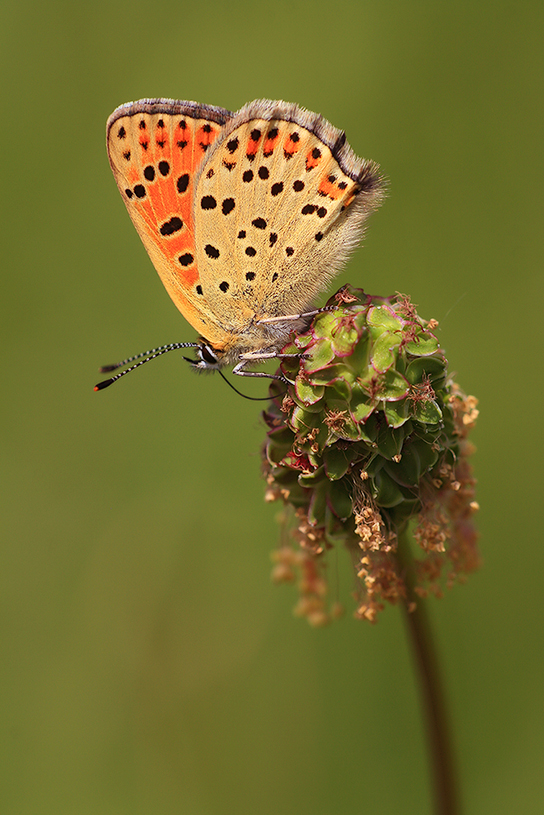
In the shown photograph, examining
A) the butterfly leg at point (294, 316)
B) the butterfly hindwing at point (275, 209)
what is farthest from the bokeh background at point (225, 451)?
the butterfly hindwing at point (275, 209)

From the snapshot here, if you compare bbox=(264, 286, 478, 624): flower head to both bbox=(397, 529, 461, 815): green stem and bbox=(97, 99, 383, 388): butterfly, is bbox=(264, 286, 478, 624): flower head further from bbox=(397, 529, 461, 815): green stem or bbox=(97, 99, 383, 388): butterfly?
bbox=(97, 99, 383, 388): butterfly

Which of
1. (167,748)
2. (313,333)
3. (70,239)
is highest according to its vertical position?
(70,239)

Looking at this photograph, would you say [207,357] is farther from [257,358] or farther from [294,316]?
[294,316]

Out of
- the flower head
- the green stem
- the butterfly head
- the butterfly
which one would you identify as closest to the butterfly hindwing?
the butterfly

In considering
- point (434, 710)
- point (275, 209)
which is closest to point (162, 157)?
point (275, 209)

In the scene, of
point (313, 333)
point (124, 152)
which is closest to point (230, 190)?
point (124, 152)

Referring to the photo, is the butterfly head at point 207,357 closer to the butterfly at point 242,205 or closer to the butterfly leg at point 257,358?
the butterfly at point 242,205

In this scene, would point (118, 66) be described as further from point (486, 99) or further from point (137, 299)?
point (486, 99)
